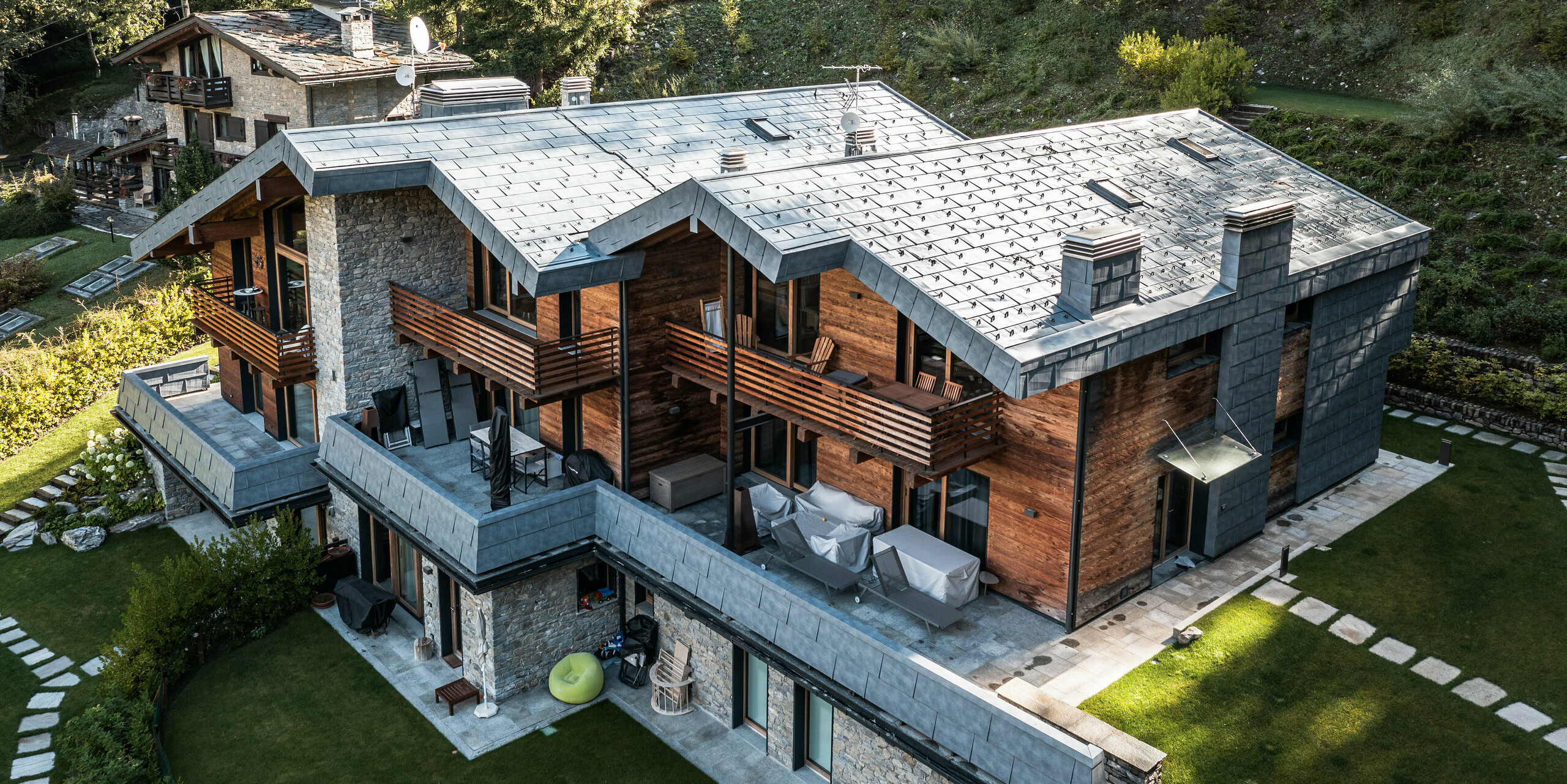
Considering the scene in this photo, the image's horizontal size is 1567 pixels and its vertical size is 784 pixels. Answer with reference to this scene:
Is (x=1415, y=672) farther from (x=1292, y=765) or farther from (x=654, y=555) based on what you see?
(x=654, y=555)

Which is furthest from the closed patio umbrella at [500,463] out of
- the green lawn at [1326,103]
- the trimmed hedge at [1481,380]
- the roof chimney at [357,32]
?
the roof chimney at [357,32]

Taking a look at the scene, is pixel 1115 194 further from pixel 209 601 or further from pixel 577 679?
pixel 209 601

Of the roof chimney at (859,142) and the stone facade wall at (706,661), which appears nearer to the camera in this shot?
the stone facade wall at (706,661)

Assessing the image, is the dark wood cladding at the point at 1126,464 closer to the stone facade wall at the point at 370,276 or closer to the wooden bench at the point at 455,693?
the wooden bench at the point at 455,693

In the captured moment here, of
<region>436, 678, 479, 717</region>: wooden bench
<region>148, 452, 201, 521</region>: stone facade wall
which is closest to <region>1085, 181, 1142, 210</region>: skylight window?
<region>436, 678, 479, 717</region>: wooden bench

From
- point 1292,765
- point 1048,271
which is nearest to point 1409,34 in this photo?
point 1048,271
